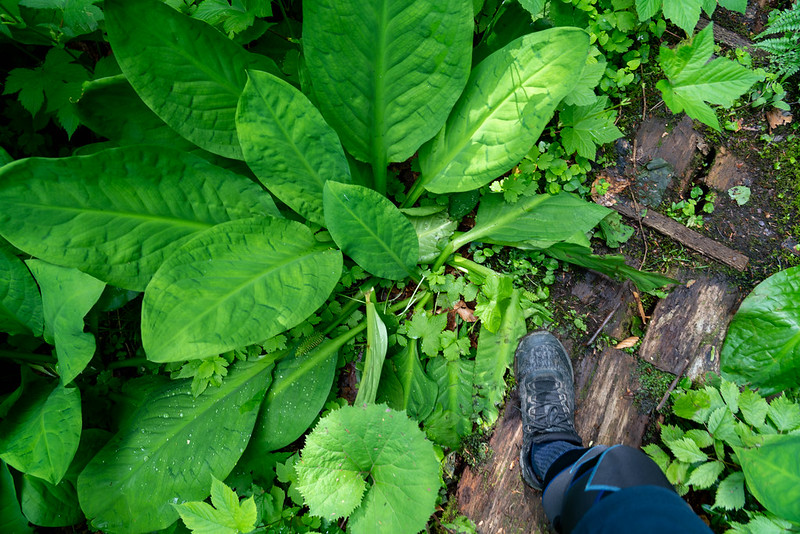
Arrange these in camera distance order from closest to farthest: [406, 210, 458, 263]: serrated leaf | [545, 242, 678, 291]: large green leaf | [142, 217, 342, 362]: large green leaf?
1. [142, 217, 342, 362]: large green leaf
2. [545, 242, 678, 291]: large green leaf
3. [406, 210, 458, 263]: serrated leaf

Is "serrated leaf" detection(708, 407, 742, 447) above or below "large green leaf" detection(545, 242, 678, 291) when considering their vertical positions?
below

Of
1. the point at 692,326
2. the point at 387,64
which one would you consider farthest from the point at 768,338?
the point at 387,64

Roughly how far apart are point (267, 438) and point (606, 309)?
1.62 meters

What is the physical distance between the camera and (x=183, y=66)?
1.57 m

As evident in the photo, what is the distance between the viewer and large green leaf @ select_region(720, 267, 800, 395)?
1.87 m

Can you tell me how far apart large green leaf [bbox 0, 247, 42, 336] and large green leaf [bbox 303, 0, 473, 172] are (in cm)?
126

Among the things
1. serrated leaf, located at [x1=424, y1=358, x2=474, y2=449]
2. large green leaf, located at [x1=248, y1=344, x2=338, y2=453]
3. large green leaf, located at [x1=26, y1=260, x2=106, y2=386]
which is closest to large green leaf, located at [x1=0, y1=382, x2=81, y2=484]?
large green leaf, located at [x1=26, y1=260, x2=106, y2=386]

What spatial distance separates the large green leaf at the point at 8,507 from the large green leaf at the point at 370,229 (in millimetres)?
1561

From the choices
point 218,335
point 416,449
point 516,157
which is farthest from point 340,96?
point 416,449

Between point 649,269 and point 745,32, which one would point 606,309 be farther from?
point 745,32

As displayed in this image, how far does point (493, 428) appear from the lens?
6.64ft

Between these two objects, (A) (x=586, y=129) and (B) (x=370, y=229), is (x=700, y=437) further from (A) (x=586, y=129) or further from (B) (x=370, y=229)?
(B) (x=370, y=229)

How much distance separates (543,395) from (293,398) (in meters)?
1.07

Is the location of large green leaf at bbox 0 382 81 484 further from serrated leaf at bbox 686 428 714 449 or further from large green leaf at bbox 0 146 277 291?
serrated leaf at bbox 686 428 714 449
